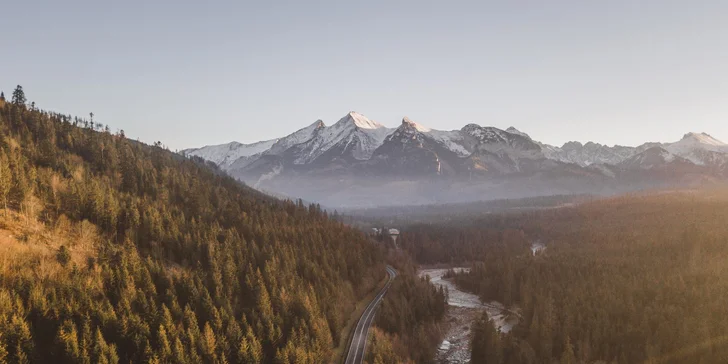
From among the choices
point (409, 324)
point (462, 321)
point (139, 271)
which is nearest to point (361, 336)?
point (409, 324)

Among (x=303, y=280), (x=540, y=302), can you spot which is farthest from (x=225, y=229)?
(x=540, y=302)

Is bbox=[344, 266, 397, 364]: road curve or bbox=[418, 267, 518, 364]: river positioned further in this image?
bbox=[418, 267, 518, 364]: river

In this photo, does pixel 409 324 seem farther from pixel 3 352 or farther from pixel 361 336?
pixel 3 352

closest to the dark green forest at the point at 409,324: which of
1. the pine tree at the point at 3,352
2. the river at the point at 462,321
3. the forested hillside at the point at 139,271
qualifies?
the river at the point at 462,321

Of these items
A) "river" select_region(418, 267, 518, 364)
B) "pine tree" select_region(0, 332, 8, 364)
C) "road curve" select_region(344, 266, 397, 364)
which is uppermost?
"pine tree" select_region(0, 332, 8, 364)

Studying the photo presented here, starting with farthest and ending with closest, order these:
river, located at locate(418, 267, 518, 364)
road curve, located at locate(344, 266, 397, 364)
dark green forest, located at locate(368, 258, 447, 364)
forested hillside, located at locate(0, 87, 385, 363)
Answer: river, located at locate(418, 267, 518, 364) < road curve, located at locate(344, 266, 397, 364) < dark green forest, located at locate(368, 258, 447, 364) < forested hillside, located at locate(0, 87, 385, 363)

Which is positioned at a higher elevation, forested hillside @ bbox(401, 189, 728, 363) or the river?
forested hillside @ bbox(401, 189, 728, 363)

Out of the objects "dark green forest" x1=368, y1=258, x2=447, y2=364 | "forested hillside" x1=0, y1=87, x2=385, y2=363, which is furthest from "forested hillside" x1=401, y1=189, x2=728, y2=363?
"forested hillside" x1=0, y1=87, x2=385, y2=363

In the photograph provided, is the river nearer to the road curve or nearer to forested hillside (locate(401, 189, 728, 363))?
forested hillside (locate(401, 189, 728, 363))

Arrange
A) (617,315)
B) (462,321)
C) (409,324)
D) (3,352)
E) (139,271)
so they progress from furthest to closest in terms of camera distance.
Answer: (462,321)
(409,324)
(617,315)
(139,271)
(3,352)
